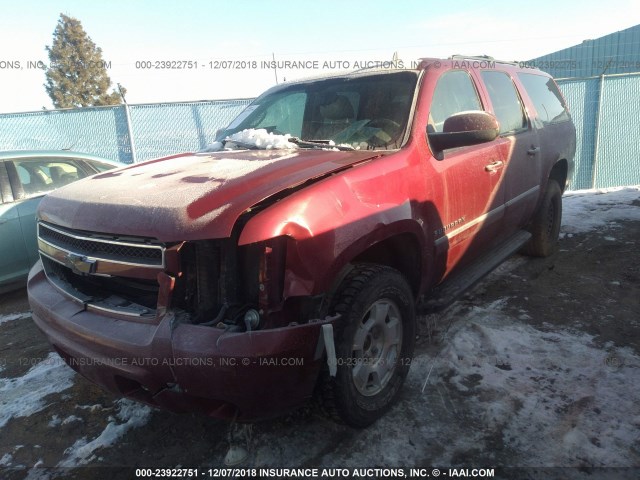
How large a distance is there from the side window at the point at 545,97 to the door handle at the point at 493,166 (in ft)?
4.16

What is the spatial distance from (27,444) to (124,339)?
119cm

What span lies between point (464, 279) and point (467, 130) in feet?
3.68

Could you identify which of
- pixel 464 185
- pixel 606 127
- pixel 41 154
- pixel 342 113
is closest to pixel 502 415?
pixel 464 185

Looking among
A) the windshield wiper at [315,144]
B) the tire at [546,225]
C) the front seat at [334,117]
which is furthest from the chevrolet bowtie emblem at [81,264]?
the tire at [546,225]

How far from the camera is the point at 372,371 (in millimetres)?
2283

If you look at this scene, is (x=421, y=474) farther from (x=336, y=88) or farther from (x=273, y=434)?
(x=336, y=88)

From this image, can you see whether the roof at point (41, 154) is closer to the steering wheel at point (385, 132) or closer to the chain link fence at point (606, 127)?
the steering wheel at point (385, 132)

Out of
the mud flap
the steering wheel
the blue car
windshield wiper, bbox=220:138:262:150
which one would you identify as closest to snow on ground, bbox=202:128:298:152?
windshield wiper, bbox=220:138:262:150

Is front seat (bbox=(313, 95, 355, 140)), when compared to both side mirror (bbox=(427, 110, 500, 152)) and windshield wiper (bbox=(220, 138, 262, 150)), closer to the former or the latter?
windshield wiper (bbox=(220, 138, 262, 150))

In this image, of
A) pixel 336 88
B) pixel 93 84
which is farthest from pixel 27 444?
pixel 93 84

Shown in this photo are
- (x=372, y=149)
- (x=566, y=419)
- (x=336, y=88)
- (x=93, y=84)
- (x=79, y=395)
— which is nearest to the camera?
(x=566, y=419)

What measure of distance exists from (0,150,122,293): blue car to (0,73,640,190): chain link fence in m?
4.46

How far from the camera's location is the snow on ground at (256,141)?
2.80 m

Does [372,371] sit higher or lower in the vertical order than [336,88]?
lower
